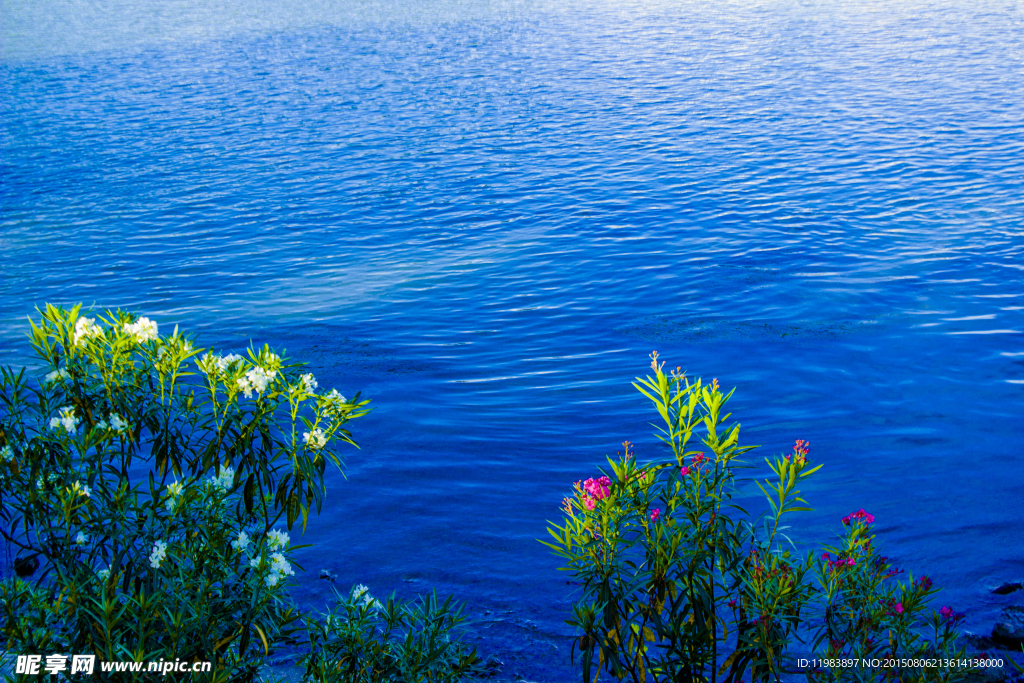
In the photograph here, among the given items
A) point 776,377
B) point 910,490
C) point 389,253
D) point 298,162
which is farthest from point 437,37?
point 910,490

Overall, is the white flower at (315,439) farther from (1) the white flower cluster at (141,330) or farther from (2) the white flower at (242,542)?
(1) the white flower cluster at (141,330)

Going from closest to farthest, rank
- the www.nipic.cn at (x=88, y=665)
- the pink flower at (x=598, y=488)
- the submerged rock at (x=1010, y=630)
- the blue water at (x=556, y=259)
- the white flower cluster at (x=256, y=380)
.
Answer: the www.nipic.cn at (x=88, y=665), the white flower cluster at (x=256, y=380), the pink flower at (x=598, y=488), the submerged rock at (x=1010, y=630), the blue water at (x=556, y=259)

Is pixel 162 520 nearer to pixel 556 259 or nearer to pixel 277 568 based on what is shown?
pixel 277 568

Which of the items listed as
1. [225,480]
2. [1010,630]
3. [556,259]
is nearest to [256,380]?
[225,480]

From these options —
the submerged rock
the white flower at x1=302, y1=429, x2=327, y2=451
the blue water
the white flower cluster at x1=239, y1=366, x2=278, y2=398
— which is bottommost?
the submerged rock

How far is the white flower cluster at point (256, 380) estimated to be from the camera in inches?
147

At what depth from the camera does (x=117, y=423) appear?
154 inches

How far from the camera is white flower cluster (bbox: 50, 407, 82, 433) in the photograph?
387 cm

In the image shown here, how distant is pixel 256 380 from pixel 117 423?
0.78 metres

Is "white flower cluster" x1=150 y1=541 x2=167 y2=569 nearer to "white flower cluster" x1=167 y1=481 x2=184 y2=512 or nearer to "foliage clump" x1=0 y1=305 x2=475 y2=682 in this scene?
"foliage clump" x1=0 y1=305 x2=475 y2=682

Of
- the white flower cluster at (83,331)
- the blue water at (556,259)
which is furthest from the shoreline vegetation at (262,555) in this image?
the blue water at (556,259)

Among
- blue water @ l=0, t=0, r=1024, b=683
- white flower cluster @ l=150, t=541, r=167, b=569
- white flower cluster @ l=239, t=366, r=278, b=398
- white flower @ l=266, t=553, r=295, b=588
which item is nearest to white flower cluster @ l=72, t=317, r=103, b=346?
white flower cluster @ l=239, t=366, r=278, b=398

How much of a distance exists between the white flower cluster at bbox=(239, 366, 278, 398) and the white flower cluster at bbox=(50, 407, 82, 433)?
34.1 inches

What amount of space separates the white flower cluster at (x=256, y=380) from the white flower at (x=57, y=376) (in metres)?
0.94
